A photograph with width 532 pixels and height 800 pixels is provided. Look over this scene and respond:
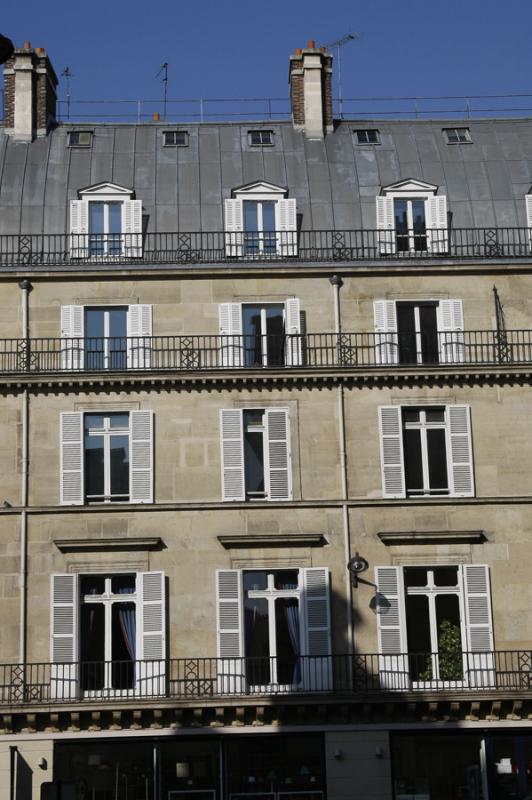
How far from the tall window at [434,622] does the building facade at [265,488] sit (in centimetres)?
7

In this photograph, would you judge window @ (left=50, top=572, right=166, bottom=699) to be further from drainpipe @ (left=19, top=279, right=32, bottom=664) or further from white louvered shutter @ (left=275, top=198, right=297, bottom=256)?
white louvered shutter @ (left=275, top=198, right=297, bottom=256)

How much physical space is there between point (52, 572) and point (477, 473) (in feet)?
37.4

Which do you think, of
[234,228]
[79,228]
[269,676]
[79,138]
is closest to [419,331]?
[234,228]

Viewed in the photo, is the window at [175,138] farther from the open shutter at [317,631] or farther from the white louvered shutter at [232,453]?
the open shutter at [317,631]

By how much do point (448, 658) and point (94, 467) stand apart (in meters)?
10.4

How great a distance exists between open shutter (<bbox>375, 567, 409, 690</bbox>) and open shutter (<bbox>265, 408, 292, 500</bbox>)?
10.6 ft

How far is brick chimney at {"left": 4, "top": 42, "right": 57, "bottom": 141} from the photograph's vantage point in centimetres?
4447

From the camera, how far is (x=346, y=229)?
41.8 meters

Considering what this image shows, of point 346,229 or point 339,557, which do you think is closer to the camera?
point 339,557

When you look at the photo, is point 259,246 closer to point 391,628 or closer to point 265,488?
point 265,488

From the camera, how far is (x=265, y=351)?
130ft

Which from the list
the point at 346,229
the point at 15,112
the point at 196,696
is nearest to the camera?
the point at 196,696

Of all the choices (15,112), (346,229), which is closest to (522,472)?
(346,229)

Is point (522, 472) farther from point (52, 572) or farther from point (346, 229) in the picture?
point (52, 572)
